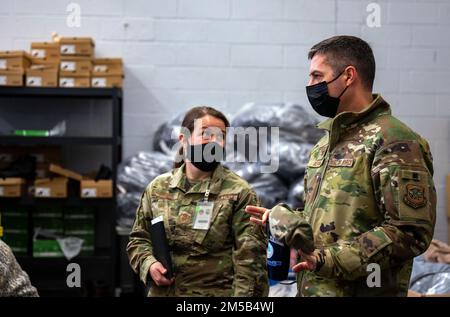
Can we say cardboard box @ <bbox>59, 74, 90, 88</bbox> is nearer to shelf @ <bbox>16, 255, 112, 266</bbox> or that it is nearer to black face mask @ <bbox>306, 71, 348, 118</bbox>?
shelf @ <bbox>16, 255, 112, 266</bbox>

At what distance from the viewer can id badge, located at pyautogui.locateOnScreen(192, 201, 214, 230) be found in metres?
2.04

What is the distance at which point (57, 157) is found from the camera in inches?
167

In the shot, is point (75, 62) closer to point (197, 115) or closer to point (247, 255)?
point (197, 115)

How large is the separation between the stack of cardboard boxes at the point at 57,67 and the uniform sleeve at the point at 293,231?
271 cm

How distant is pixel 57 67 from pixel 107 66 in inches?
13.0

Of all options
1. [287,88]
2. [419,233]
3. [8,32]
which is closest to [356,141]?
[419,233]

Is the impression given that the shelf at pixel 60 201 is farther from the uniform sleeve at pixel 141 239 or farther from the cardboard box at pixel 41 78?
the uniform sleeve at pixel 141 239

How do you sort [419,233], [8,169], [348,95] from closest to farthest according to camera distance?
[419,233] → [348,95] → [8,169]

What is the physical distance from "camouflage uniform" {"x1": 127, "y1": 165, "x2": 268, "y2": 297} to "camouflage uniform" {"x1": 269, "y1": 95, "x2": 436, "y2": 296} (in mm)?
324

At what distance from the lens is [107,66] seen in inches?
160

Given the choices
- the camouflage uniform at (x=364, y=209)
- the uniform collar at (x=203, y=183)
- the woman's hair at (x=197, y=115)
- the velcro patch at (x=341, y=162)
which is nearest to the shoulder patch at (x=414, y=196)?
the camouflage uniform at (x=364, y=209)

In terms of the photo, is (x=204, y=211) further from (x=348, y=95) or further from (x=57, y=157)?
(x=57, y=157)

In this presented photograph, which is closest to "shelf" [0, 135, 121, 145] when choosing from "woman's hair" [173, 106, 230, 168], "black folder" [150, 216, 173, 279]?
"woman's hair" [173, 106, 230, 168]

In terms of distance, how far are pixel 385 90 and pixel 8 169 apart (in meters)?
2.82
